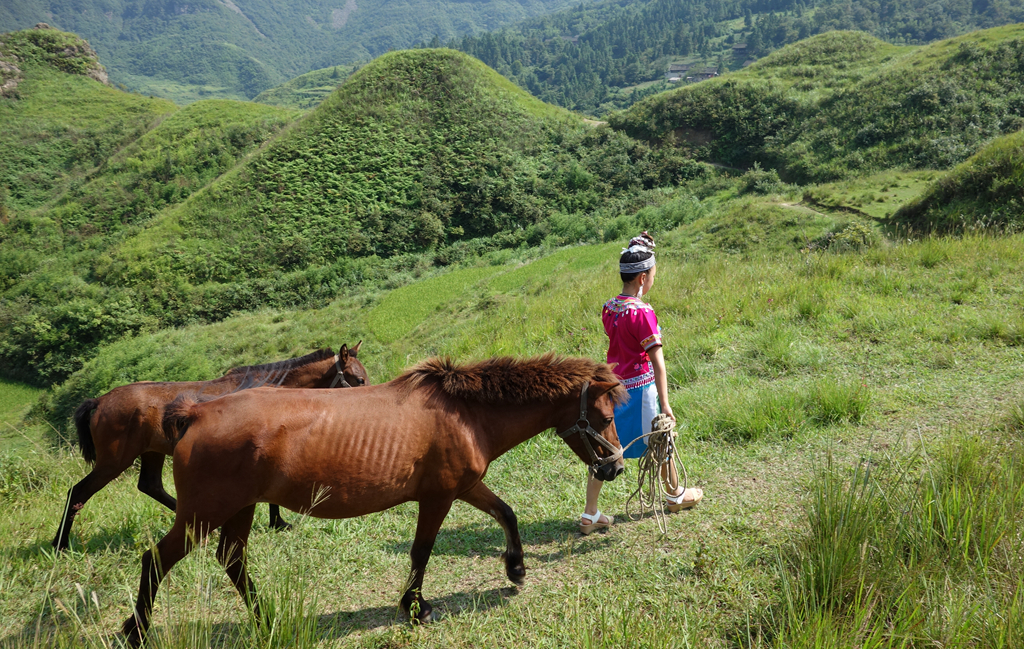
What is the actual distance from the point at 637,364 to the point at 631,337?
8.4 inches

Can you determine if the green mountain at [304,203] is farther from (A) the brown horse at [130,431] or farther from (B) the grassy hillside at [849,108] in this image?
(A) the brown horse at [130,431]

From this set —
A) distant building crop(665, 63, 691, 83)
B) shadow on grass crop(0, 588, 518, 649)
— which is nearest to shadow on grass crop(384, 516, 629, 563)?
shadow on grass crop(0, 588, 518, 649)

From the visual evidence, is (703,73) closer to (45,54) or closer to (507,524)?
(45,54)

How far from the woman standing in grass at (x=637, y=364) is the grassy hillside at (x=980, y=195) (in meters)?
10.2

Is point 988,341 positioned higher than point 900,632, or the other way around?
point 900,632

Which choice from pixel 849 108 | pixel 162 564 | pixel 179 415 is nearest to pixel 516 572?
pixel 162 564

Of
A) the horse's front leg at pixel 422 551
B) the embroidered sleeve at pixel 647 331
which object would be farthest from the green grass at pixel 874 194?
the horse's front leg at pixel 422 551

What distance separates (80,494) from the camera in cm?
480

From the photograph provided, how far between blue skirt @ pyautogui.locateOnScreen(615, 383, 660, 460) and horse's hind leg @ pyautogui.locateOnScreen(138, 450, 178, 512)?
13.9 ft

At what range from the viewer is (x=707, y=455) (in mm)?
4820

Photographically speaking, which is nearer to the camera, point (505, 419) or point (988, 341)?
point (505, 419)

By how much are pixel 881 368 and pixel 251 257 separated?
32.9 meters

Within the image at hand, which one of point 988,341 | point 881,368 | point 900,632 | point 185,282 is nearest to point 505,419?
point 900,632

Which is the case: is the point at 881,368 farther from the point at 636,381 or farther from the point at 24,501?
the point at 24,501
